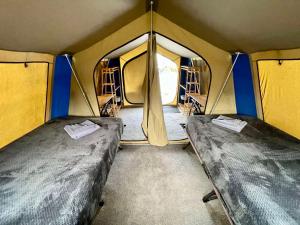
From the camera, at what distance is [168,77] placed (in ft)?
17.4

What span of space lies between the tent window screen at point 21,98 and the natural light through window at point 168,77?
3249mm

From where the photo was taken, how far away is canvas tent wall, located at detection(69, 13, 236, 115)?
2541 mm

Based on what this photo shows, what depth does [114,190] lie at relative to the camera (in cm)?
193

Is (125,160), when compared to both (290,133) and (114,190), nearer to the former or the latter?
(114,190)

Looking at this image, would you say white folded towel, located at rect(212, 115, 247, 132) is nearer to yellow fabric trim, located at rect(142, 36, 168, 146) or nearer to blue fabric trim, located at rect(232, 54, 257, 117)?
blue fabric trim, located at rect(232, 54, 257, 117)

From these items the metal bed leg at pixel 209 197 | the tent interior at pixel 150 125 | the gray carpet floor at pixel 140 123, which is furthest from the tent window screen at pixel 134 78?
the metal bed leg at pixel 209 197

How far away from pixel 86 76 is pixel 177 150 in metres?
1.54

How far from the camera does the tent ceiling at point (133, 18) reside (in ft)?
3.85

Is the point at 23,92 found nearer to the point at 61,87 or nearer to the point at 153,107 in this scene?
the point at 61,87

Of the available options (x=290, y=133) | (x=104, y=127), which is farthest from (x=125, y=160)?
(x=290, y=133)

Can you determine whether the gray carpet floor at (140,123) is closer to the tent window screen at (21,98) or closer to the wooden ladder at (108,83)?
the wooden ladder at (108,83)

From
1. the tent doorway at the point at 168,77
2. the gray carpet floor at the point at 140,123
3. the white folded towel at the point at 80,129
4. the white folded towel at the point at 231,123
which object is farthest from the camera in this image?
the tent doorway at the point at 168,77

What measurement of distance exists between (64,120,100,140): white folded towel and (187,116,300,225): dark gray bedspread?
3.45 ft

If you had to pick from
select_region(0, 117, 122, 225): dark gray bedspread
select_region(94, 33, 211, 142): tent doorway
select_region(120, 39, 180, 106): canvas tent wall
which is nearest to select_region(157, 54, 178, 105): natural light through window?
select_region(94, 33, 211, 142): tent doorway
